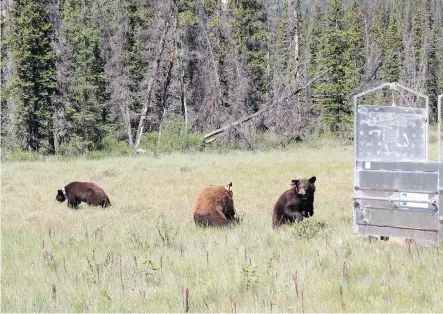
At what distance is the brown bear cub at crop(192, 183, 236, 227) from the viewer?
9434 millimetres

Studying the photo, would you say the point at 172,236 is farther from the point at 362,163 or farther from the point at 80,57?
the point at 80,57

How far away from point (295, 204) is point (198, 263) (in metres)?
3.22

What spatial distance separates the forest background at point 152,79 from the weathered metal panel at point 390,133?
21811 mm

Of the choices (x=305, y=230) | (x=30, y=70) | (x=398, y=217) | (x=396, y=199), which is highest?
(x=30, y=70)

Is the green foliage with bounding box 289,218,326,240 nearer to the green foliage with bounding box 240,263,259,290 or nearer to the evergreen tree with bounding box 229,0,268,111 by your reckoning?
the green foliage with bounding box 240,263,259,290

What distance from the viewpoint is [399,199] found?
291 inches

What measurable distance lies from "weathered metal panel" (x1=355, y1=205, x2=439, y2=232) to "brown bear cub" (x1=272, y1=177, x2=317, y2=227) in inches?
56.7

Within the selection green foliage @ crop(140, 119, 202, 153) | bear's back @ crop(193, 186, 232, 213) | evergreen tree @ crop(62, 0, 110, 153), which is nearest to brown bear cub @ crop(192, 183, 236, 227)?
bear's back @ crop(193, 186, 232, 213)

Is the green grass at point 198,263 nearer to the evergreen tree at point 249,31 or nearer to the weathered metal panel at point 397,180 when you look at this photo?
the weathered metal panel at point 397,180

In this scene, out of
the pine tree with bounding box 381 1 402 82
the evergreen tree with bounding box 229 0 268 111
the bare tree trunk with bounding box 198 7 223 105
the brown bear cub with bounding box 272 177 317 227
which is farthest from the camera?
the pine tree with bounding box 381 1 402 82

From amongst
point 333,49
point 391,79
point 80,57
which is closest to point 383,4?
point 391,79

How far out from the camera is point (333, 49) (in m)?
52.2

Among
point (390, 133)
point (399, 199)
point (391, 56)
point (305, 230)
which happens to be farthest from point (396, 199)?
point (391, 56)

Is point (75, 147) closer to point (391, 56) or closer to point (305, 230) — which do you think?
point (305, 230)
